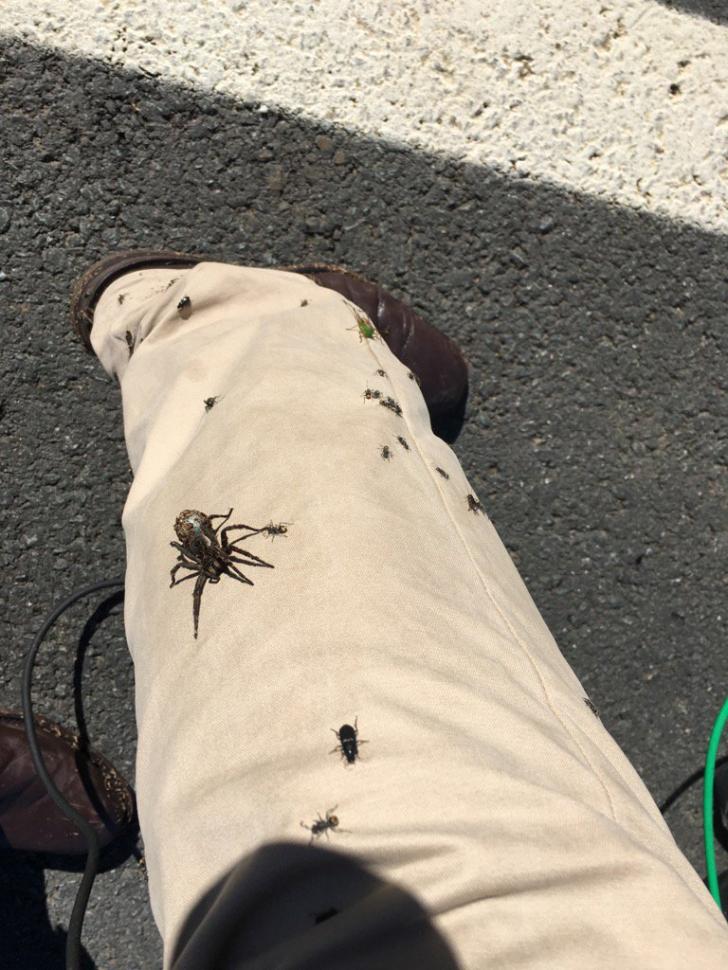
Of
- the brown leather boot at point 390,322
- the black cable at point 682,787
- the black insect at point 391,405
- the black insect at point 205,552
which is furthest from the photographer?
the black cable at point 682,787

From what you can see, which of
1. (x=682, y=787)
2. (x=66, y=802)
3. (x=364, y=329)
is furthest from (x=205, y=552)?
(x=682, y=787)

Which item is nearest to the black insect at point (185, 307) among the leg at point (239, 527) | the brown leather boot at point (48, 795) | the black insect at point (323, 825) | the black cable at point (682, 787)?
the leg at point (239, 527)

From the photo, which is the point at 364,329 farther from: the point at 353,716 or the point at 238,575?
the point at 353,716

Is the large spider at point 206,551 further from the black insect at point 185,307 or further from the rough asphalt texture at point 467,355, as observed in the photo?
the rough asphalt texture at point 467,355

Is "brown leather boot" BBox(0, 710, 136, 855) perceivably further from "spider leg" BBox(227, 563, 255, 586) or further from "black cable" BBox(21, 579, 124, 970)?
"spider leg" BBox(227, 563, 255, 586)

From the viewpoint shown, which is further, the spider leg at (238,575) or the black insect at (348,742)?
the spider leg at (238,575)

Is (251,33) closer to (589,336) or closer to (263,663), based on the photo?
(589,336)

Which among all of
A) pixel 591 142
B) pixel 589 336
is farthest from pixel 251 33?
pixel 589 336
